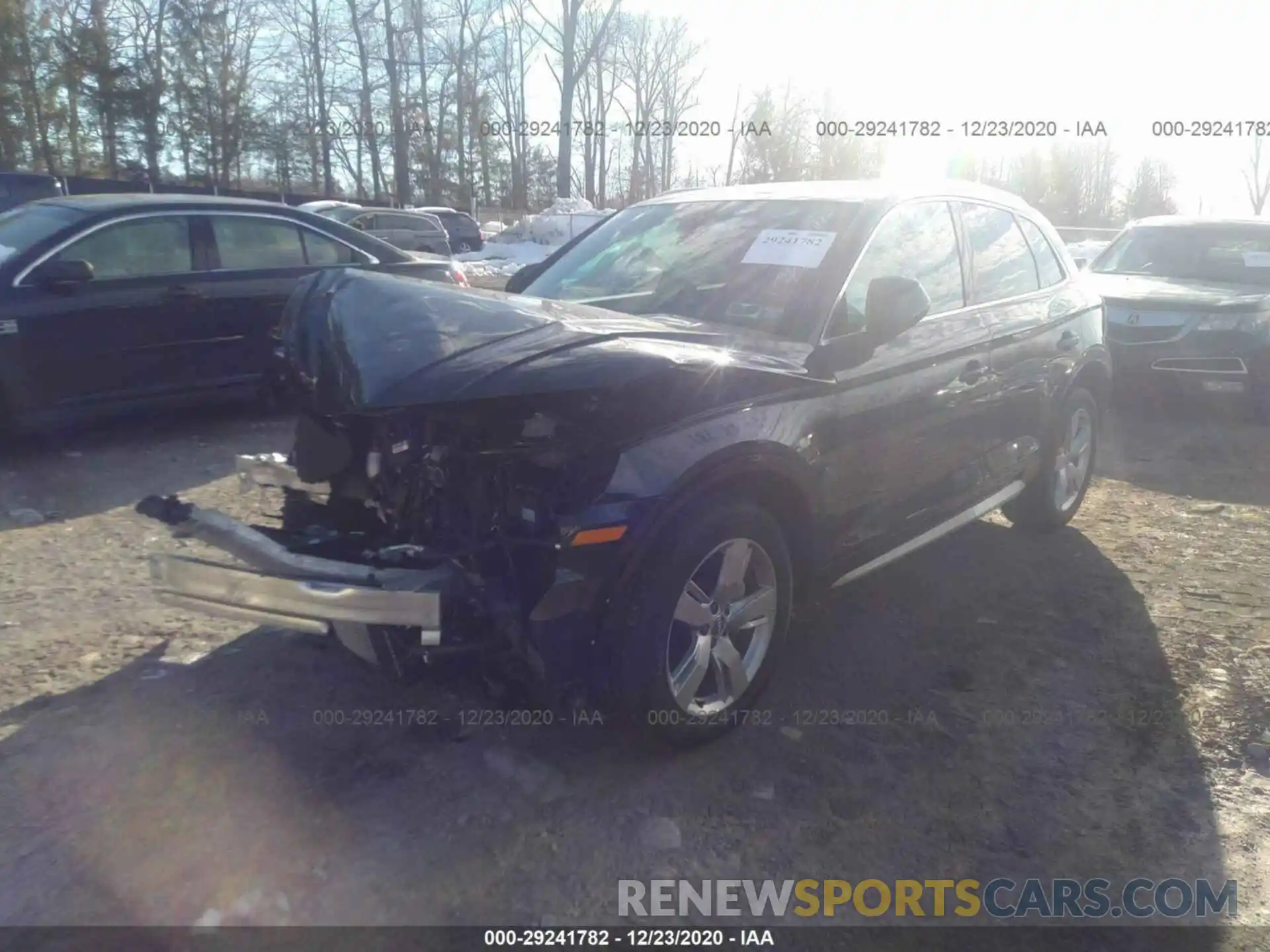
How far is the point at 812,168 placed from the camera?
40.0 meters

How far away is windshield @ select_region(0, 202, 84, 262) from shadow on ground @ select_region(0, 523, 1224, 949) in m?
3.67

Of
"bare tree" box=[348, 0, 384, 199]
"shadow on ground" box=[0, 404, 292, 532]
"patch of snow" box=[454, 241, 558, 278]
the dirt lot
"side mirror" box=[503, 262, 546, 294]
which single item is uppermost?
"bare tree" box=[348, 0, 384, 199]

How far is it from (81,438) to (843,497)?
5.43 metres

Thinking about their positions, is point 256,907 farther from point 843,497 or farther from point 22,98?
point 22,98

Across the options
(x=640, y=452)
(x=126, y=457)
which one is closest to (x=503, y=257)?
(x=126, y=457)

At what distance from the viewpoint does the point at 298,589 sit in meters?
2.68

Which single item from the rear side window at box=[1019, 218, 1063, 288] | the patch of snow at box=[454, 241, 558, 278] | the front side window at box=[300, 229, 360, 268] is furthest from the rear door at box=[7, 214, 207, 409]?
the patch of snow at box=[454, 241, 558, 278]

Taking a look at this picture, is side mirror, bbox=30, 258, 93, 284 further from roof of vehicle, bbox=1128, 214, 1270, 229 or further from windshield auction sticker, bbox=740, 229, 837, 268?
roof of vehicle, bbox=1128, 214, 1270, 229

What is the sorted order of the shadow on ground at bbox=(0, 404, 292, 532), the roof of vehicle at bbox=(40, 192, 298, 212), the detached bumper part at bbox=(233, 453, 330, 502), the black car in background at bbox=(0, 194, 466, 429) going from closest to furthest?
the detached bumper part at bbox=(233, 453, 330, 502), the shadow on ground at bbox=(0, 404, 292, 532), the black car in background at bbox=(0, 194, 466, 429), the roof of vehicle at bbox=(40, 192, 298, 212)

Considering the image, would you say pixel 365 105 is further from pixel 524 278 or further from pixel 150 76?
pixel 524 278

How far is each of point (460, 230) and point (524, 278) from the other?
26393mm

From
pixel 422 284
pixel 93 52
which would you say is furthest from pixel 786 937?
pixel 93 52

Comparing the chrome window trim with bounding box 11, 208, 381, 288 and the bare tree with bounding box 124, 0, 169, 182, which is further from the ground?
the bare tree with bounding box 124, 0, 169, 182

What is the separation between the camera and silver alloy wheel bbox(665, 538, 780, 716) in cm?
316
